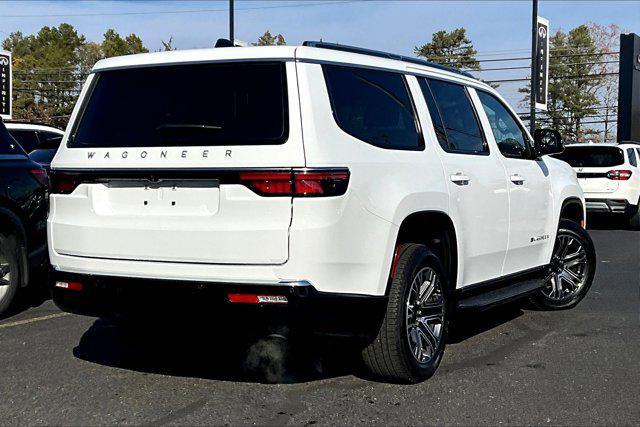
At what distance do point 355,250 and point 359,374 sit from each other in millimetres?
1172

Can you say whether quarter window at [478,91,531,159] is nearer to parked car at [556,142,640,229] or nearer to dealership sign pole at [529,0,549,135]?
parked car at [556,142,640,229]

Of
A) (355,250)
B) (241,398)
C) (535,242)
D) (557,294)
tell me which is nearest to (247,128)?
(355,250)

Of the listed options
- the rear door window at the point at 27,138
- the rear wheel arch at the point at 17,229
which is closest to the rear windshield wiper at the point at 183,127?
the rear wheel arch at the point at 17,229

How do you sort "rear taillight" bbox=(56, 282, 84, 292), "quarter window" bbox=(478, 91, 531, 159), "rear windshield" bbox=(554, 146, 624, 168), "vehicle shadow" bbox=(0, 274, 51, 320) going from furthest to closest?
"rear windshield" bbox=(554, 146, 624, 168), "vehicle shadow" bbox=(0, 274, 51, 320), "quarter window" bbox=(478, 91, 531, 159), "rear taillight" bbox=(56, 282, 84, 292)

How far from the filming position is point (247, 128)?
4.20 metres

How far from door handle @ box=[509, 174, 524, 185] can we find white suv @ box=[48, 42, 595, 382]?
33.1 inches

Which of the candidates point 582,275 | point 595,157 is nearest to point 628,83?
point 595,157

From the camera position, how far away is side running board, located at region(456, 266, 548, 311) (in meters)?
5.44

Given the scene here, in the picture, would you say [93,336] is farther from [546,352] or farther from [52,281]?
[546,352]

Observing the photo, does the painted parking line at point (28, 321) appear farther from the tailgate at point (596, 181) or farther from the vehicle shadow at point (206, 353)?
the tailgate at point (596, 181)

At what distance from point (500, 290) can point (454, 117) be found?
1.36 metres

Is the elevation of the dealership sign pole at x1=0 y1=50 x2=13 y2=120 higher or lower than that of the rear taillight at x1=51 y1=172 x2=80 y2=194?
higher

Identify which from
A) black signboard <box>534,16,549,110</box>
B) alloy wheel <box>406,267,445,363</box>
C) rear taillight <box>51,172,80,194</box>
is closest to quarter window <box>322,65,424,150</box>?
alloy wheel <box>406,267,445,363</box>

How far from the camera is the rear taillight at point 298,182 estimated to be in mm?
4012
